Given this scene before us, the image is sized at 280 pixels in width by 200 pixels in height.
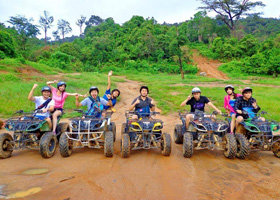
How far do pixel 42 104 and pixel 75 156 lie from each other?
1861 millimetres

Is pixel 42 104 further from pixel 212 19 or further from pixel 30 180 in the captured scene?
pixel 212 19

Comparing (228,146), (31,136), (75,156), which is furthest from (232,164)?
(31,136)

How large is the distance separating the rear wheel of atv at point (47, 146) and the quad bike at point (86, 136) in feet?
1.00

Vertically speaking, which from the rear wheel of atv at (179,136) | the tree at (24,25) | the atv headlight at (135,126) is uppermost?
the tree at (24,25)

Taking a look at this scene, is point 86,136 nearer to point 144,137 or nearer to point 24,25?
point 144,137

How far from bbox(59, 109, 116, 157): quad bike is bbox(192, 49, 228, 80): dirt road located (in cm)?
2456

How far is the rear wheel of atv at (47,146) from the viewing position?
190 inches

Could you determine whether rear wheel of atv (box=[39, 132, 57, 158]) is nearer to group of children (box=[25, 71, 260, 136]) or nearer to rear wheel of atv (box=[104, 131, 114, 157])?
group of children (box=[25, 71, 260, 136])

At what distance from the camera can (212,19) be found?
49.9m

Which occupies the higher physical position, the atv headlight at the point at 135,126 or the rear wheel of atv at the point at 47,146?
the atv headlight at the point at 135,126

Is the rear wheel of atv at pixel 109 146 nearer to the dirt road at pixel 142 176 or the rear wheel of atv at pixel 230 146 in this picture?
the dirt road at pixel 142 176

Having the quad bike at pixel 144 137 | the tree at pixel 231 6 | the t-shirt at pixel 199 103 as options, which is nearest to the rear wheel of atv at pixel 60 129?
the quad bike at pixel 144 137

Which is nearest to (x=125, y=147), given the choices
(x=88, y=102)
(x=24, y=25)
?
(x=88, y=102)

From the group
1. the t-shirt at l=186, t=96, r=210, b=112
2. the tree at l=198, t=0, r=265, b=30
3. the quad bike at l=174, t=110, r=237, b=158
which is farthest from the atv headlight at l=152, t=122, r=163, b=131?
the tree at l=198, t=0, r=265, b=30
